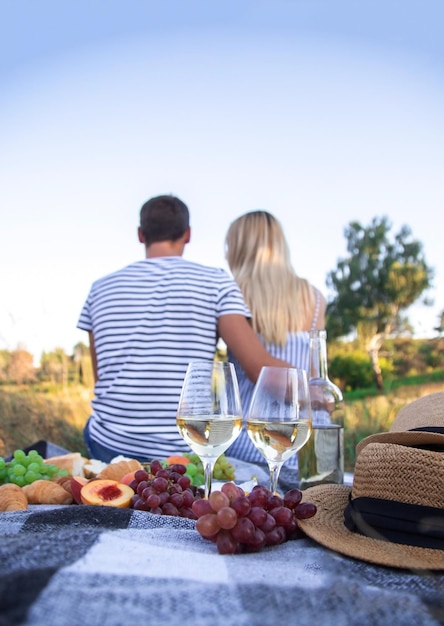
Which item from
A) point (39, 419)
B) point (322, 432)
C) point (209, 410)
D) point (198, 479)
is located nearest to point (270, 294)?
point (322, 432)

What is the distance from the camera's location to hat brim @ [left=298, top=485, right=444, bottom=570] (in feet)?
3.48

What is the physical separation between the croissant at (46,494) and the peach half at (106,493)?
110 mm

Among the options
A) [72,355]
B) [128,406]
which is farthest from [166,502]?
[72,355]

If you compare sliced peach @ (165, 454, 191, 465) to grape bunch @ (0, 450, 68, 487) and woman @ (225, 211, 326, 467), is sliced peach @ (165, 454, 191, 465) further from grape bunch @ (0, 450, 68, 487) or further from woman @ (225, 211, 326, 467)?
woman @ (225, 211, 326, 467)

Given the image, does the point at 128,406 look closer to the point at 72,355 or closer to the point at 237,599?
the point at 237,599

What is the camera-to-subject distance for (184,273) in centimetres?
306

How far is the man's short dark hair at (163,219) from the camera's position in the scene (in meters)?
3.31

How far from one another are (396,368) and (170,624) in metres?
29.2

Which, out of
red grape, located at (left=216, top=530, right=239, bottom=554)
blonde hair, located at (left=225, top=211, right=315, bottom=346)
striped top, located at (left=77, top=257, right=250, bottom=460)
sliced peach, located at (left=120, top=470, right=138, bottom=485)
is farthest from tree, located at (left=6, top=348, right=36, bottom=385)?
red grape, located at (left=216, top=530, right=239, bottom=554)

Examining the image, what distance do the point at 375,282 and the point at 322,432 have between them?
34.8 metres

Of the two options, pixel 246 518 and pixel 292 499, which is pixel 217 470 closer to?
pixel 292 499

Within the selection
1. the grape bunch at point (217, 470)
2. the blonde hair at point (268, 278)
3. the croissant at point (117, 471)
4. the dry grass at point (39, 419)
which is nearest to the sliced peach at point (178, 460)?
the grape bunch at point (217, 470)

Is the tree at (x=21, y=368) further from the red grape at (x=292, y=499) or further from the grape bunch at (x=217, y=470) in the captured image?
the red grape at (x=292, y=499)

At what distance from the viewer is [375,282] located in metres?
35.8
